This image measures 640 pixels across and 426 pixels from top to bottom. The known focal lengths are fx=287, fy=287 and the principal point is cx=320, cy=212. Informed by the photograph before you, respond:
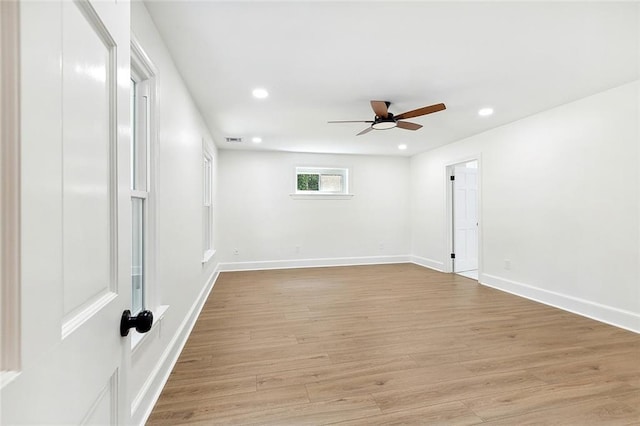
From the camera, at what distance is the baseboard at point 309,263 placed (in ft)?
18.5

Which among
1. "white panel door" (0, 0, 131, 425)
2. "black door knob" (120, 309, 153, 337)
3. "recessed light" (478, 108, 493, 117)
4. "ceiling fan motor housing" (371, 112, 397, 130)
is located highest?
"recessed light" (478, 108, 493, 117)

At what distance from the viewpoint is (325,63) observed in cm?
234

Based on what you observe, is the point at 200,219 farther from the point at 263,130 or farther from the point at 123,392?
the point at 123,392

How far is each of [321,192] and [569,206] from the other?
4.01m

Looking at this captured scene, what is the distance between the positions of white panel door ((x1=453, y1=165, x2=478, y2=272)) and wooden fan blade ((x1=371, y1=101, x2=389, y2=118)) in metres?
3.00

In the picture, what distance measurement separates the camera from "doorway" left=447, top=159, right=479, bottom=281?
5.41 metres

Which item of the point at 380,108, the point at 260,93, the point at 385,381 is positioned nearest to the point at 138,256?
the point at 385,381

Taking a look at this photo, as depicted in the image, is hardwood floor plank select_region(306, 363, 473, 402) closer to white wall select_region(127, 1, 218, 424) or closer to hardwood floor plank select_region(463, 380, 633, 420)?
hardwood floor plank select_region(463, 380, 633, 420)

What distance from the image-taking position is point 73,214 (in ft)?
1.75

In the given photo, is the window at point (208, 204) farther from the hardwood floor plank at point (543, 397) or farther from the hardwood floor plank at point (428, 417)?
the hardwood floor plank at point (543, 397)

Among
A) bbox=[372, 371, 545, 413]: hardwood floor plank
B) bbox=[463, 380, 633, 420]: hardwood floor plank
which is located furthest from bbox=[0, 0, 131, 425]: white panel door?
bbox=[463, 380, 633, 420]: hardwood floor plank

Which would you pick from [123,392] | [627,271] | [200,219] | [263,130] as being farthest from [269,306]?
[627,271]

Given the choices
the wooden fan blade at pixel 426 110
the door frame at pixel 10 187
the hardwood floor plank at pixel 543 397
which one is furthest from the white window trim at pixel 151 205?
the wooden fan blade at pixel 426 110

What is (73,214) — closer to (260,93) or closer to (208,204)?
Result: (260,93)
